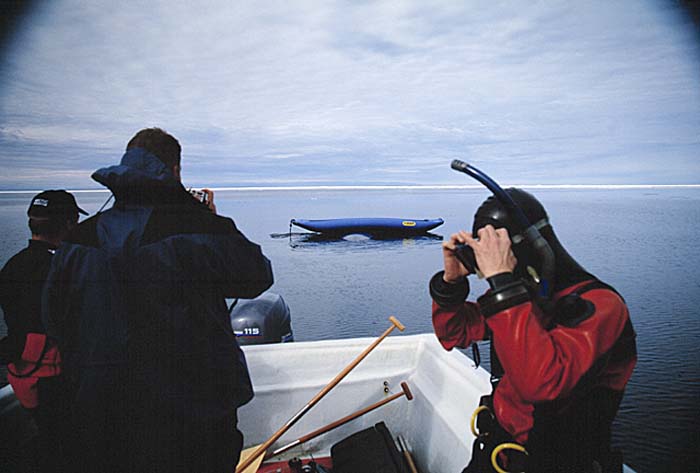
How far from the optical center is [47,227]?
1.67m

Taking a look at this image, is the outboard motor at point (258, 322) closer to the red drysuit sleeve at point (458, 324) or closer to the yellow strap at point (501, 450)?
the red drysuit sleeve at point (458, 324)

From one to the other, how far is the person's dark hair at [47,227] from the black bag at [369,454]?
185 cm

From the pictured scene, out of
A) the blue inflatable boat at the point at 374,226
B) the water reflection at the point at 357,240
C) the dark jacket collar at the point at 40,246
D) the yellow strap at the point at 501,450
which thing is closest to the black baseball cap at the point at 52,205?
the dark jacket collar at the point at 40,246

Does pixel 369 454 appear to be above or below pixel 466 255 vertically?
below

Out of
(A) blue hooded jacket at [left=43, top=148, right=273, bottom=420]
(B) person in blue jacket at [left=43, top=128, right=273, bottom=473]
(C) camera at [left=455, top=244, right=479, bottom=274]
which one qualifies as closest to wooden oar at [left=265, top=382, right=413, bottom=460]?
(B) person in blue jacket at [left=43, top=128, right=273, bottom=473]

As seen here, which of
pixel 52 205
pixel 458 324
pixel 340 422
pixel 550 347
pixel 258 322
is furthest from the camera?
pixel 258 322

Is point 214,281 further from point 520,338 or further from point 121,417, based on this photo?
point 520,338

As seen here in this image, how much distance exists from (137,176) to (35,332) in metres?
0.85

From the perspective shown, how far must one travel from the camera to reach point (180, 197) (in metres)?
1.24

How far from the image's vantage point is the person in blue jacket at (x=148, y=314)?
1143 mm

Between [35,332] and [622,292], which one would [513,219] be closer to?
[35,332]

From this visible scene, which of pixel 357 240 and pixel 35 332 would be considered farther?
pixel 357 240

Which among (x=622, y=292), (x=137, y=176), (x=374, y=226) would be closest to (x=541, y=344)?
(x=137, y=176)

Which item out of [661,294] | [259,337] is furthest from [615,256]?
[259,337]
